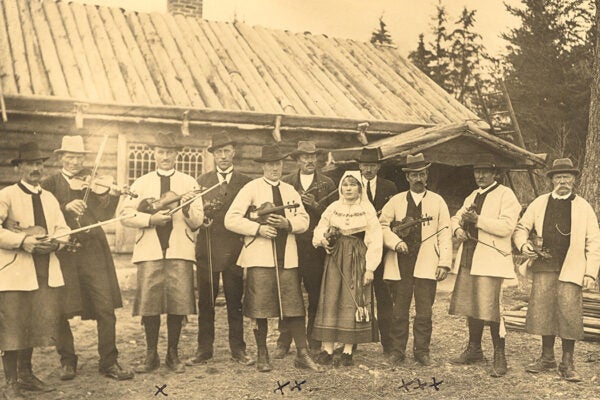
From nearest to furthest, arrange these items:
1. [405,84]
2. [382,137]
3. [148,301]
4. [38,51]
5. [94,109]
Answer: [148,301]
[94,109]
[38,51]
[382,137]
[405,84]

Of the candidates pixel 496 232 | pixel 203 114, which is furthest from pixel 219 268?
pixel 203 114

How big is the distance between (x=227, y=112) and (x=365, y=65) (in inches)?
167

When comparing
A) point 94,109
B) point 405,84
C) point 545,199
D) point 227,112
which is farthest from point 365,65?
point 545,199

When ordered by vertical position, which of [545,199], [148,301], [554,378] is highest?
[545,199]

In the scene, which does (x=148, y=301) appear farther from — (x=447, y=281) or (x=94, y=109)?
(x=447, y=281)

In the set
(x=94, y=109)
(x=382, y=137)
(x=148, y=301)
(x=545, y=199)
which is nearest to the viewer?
(x=148, y=301)

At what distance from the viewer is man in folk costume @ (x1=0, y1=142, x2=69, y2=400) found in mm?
4867

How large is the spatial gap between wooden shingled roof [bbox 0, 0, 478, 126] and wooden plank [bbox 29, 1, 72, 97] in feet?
0.05

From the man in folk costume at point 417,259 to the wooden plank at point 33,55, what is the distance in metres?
5.49

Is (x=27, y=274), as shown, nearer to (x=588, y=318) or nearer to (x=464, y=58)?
(x=588, y=318)

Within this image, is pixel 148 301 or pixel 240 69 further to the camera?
pixel 240 69

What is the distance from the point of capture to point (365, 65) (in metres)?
12.7

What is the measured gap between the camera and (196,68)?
35.3 feet

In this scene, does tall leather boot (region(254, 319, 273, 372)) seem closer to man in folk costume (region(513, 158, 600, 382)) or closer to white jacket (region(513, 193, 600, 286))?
man in folk costume (region(513, 158, 600, 382))
